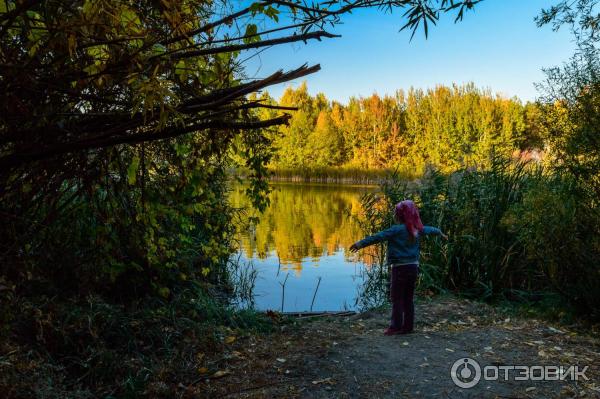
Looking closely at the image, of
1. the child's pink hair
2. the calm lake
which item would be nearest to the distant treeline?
the calm lake

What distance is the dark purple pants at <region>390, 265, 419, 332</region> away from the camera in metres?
5.32

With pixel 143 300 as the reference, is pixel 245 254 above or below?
below

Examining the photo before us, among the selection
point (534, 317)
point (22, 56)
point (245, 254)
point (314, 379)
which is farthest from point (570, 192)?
point (245, 254)

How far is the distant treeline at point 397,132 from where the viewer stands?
152ft

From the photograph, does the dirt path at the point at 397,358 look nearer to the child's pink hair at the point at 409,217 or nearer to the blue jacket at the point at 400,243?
the blue jacket at the point at 400,243

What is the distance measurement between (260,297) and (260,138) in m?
5.46

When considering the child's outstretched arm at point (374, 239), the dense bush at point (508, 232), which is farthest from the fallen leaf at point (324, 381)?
the dense bush at point (508, 232)

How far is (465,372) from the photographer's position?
412 centimetres

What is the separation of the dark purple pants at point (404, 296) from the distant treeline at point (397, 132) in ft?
120

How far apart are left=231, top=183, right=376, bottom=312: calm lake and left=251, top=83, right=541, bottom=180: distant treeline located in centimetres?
2401

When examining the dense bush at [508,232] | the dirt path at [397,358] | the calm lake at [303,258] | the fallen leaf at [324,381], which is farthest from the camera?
the calm lake at [303,258]

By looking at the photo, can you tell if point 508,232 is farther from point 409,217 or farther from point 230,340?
point 230,340

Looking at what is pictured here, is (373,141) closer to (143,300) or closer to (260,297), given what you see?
(260,297)

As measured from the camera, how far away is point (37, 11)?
6.55ft
